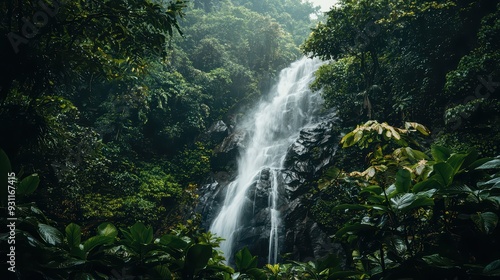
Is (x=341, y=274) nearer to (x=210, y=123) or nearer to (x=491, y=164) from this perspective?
(x=491, y=164)

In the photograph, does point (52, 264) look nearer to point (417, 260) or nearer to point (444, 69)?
point (417, 260)

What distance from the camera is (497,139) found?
19.4 ft

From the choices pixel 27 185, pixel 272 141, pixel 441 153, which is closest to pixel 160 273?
pixel 27 185

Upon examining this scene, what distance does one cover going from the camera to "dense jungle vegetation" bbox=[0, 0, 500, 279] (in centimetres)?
153

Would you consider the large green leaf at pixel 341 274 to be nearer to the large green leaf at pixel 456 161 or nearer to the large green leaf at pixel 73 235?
the large green leaf at pixel 456 161

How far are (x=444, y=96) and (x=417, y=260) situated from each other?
8.68m

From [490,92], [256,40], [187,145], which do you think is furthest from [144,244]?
[256,40]

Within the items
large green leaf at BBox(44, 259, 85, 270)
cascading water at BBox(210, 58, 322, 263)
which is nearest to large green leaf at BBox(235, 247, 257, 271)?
large green leaf at BBox(44, 259, 85, 270)

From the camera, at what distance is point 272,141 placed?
1409cm

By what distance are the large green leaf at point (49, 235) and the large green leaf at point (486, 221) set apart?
211 cm

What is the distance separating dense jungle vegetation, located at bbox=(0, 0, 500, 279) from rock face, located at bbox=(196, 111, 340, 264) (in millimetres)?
505

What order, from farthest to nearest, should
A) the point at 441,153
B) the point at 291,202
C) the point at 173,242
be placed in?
the point at 291,202 → the point at 441,153 → the point at 173,242

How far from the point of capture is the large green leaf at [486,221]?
52.7 inches

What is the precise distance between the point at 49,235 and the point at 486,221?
2.18 meters
